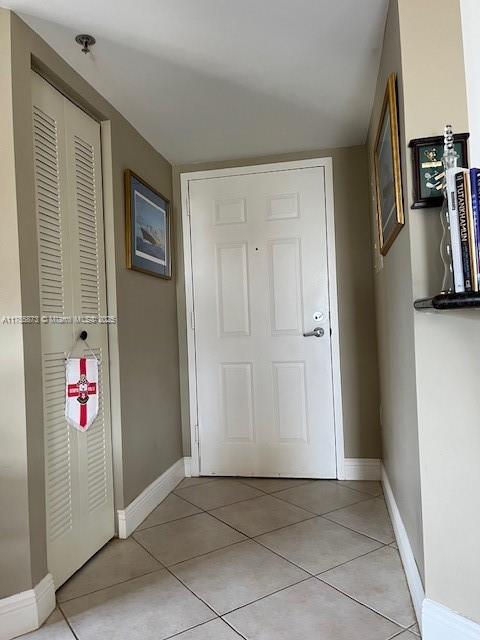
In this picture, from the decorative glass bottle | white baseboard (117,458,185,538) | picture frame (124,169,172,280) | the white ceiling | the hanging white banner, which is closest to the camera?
the decorative glass bottle

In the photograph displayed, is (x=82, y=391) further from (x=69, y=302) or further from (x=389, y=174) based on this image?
(x=389, y=174)

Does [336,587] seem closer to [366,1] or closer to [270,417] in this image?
[270,417]

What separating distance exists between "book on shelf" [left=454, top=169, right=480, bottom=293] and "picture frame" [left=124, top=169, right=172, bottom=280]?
163 centimetres

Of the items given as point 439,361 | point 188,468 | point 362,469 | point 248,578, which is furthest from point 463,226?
point 188,468

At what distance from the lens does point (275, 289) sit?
297cm

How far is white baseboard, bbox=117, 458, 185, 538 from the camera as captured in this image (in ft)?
7.28

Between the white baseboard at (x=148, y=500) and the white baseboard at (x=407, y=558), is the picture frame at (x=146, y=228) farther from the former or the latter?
the white baseboard at (x=407, y=558)

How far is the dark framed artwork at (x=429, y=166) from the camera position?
137cm

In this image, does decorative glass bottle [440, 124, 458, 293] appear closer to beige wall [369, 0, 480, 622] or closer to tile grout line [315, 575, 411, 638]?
beige wall [369, 0, 480, 622]

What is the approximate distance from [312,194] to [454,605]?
2.27 meters

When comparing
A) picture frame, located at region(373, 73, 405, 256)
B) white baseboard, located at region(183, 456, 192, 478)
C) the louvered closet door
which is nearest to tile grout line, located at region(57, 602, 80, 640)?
the louvered closet door

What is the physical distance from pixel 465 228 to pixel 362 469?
6.86ft

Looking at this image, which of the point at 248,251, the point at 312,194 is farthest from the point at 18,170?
the point at 312,194

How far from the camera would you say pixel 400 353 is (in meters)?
1.79
